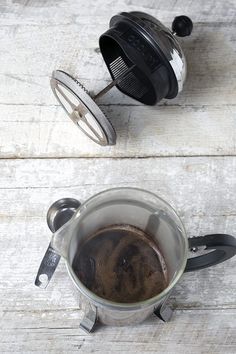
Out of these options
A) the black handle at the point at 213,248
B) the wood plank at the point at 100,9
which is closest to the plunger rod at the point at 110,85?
the wood plank at the point at 100,9

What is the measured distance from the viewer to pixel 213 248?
2.19 feet

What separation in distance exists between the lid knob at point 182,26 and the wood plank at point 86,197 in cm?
16

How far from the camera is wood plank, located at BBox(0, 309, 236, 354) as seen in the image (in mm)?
744

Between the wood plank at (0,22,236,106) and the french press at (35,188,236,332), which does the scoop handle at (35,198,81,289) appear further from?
the wood plank at (0,22,236,106)

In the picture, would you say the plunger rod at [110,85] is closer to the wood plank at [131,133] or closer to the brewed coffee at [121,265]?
the wood plank at [131,133]

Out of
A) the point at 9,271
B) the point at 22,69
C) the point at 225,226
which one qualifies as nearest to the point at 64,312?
the point at 9,271

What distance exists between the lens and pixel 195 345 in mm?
751

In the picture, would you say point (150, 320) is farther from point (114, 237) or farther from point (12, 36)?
point (12, 36)

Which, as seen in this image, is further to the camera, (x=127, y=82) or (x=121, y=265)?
(x=127, y=82)

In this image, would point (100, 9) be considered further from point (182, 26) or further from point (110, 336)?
point (110, 336)

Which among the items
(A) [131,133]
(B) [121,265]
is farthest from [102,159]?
(B) [121,265]

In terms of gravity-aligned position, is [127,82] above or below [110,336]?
above

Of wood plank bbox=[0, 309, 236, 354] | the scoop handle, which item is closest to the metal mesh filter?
the scoop handle

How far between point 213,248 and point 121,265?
4.1 inches
